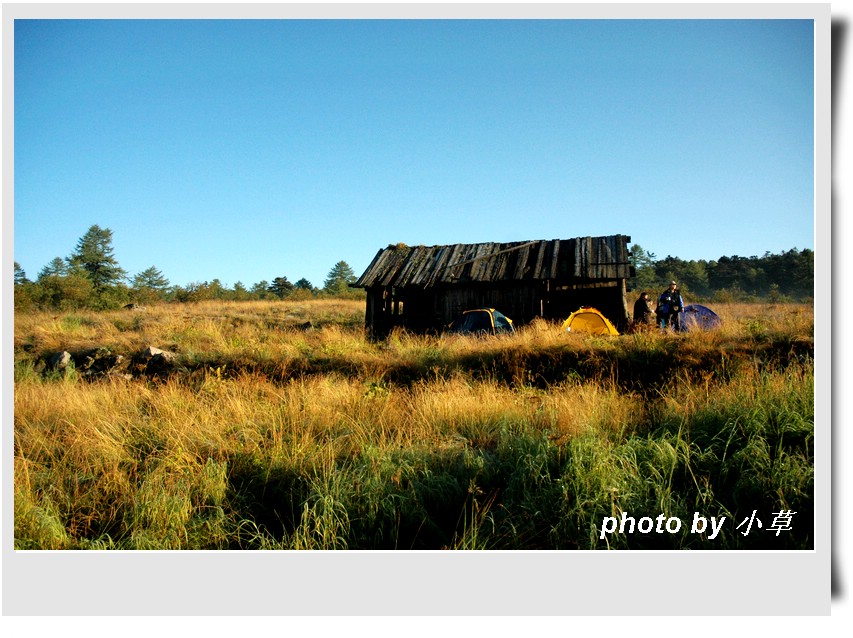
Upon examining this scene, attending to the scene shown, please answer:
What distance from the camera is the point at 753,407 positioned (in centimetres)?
421

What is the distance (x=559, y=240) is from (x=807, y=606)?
15244 millimetres

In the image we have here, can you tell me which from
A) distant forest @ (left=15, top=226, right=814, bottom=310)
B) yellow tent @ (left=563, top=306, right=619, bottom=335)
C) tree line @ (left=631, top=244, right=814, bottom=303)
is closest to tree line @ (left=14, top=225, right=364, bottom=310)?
distant forest @ (left=15, top=226, right=814, bottom=310)

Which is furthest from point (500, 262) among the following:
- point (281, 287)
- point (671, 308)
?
point (281, 287)

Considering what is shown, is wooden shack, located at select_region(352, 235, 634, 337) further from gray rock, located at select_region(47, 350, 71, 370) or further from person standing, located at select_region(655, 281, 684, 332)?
gray rock, located at select_region(47, 350, 71, 370)

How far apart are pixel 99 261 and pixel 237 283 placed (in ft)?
41.5

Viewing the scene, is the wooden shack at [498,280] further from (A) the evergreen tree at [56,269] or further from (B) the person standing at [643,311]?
(A) the evergreen tree at [56,269]

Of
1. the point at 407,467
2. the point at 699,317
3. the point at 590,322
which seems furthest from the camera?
the point at 590,322

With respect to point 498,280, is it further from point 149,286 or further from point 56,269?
point 149,286

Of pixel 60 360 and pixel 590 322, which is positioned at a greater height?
pixel 590 322

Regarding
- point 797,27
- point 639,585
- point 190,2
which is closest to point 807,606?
point 639,585

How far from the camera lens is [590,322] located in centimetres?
1408

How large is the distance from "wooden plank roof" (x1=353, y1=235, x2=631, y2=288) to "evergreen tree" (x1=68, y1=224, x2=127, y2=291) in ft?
46.1

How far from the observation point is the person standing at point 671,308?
11.7 metres

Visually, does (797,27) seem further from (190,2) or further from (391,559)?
(391,559)
